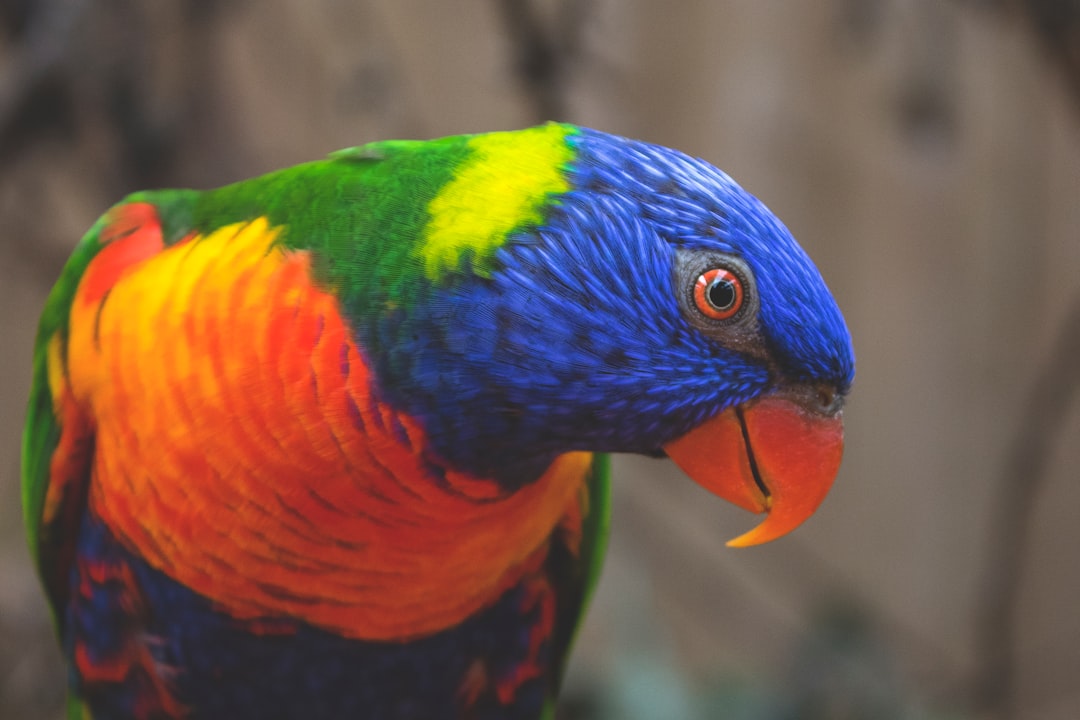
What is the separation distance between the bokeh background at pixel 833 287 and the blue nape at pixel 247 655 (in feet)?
3.74

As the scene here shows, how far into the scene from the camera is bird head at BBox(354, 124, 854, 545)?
1.02 metres

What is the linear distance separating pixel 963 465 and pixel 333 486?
291 cm

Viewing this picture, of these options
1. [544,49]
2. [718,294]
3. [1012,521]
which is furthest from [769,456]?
[1012,521]

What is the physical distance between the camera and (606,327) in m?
1.02

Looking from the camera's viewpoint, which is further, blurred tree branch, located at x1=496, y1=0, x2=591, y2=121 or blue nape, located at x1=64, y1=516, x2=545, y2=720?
blurred tree branch, located at x1=496, y1=0, x2=591, y2=121

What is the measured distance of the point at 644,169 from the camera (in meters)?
1.07

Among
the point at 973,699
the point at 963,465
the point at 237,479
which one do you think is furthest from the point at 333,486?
the point at 963,465

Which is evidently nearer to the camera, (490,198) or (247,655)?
(490,198)

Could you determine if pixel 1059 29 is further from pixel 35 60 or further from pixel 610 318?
pixel 35 60

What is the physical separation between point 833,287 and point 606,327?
8.13 ft

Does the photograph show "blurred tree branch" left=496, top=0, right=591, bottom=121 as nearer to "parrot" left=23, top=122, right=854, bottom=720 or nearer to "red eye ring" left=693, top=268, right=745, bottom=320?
"parrot" left=23, top=122, right=854, bottom=720

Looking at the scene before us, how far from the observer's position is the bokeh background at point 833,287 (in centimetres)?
263

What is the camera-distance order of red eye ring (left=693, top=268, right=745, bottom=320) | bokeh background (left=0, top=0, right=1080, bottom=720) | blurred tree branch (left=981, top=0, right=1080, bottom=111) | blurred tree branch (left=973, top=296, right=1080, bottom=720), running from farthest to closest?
bokeh background (left=0, top=0, right=1080, bottom=720), blurred tree branch (left=973, top=296, right=1080, bottom=720), blurred tree branch (left=981, top=0, right=1080, bottom=111), red eye ring (left=693, top=268, right=745, bottom=320)

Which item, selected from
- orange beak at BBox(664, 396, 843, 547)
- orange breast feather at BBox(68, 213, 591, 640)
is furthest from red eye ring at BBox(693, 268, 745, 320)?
orange breast feather at BBox(68, 213, 591, 640)
